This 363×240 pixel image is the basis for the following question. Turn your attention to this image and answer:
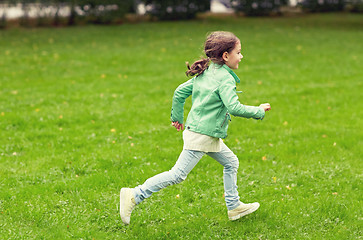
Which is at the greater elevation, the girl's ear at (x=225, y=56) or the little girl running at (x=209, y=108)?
the girl's ear at (x=225, y=56)

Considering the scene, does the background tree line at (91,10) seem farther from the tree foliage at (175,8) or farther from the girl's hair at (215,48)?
the girl's hair at (215,48)

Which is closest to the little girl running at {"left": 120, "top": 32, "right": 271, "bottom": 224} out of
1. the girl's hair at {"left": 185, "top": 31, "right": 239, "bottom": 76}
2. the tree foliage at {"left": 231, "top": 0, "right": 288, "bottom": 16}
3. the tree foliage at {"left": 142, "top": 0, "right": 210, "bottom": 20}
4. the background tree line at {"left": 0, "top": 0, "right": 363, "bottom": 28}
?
the girl's hair at {"left": 185, "top": 31, "right": 239, "bottom": 76}

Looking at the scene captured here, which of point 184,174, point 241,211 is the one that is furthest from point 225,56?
point 241,211


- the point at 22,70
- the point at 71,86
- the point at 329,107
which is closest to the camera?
the point at 329,107

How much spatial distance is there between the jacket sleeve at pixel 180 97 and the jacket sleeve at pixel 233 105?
1.33ft

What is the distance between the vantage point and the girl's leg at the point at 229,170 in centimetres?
414

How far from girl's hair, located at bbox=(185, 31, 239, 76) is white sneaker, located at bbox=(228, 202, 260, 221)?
1415 millimetres

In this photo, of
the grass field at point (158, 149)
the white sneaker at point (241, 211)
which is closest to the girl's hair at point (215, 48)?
the grass field at point (158, 149)

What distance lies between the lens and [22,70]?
11.4m

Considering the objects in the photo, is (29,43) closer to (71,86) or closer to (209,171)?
(71,86)

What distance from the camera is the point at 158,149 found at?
625 centimetres

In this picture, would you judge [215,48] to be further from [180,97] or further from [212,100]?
→ [180,97]

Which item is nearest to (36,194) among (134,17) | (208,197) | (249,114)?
(208,197)

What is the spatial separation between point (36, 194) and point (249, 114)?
263 centimetres
